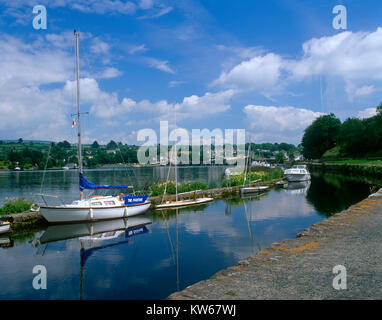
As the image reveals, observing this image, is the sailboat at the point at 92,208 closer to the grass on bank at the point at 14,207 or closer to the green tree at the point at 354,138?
the grass on bank at the point at 14,207

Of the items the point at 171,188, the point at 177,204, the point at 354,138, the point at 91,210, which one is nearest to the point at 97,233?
the point at 91,210

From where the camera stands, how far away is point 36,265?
12.5 metres

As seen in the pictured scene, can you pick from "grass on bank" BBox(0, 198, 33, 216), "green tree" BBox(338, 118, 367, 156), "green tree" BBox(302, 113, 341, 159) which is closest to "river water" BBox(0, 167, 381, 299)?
"grass on bank" BBox(0, 198, 33, 216)

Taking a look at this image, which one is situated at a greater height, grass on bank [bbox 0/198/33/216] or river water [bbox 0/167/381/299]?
grass on bank [bbox 0/198/33/216]

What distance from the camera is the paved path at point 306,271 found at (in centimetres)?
585

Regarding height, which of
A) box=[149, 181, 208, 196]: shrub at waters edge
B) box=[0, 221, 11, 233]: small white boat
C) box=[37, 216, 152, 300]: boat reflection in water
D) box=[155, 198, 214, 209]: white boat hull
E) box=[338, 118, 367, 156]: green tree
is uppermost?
box=[338, 118, 367, 156]: green tree

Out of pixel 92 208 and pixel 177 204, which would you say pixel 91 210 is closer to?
pixel 92 208

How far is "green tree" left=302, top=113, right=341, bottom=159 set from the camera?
386 ft

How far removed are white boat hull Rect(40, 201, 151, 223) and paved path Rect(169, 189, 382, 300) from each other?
1427 centimetres

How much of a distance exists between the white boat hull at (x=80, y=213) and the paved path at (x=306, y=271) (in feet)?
46.8

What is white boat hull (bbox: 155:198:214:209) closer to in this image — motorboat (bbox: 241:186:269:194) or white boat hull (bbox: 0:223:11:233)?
motorboat (bbox: 241:186:269:194)

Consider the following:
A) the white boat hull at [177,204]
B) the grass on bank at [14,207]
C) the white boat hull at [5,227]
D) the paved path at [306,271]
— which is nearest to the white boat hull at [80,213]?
the white boat hull at [5,227]
